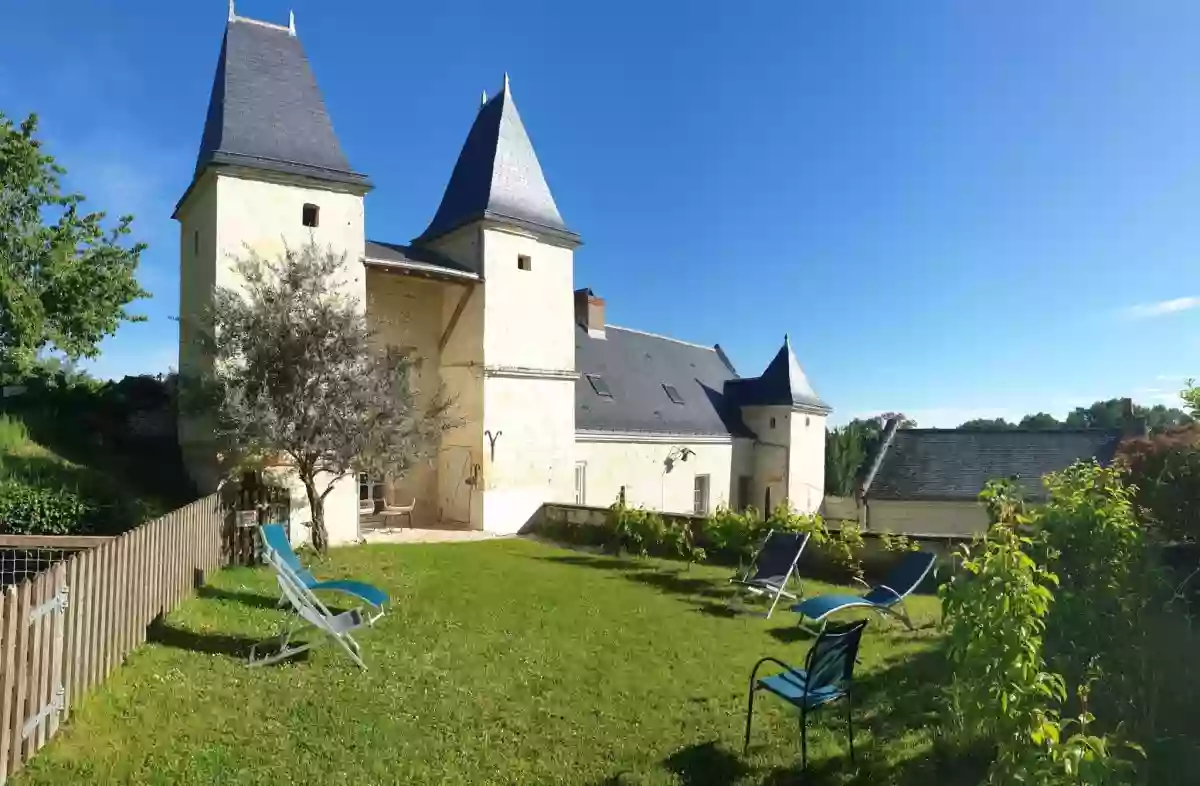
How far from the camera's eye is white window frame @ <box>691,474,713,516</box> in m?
22.7

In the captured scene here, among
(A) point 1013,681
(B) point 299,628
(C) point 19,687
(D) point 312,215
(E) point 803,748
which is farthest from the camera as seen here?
(D) point 312,215

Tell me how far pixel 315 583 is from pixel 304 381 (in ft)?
15.2

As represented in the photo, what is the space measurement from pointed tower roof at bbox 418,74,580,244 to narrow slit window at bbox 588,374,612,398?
175 inches

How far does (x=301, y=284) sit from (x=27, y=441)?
20.0 ft

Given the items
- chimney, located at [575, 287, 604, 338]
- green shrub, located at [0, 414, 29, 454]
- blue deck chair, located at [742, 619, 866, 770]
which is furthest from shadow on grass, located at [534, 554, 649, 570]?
chimney, located at [575, 287, 604, 338]

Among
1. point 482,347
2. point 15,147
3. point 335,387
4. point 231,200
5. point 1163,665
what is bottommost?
point 1163,665

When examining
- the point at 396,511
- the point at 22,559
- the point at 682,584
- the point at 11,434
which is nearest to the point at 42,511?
the point at 22,559

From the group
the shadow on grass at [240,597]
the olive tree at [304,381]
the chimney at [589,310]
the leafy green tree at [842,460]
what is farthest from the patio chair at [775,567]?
the leafy green tree at [842,460]

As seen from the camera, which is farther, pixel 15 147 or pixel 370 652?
pixel 15 147

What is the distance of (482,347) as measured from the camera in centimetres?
1634

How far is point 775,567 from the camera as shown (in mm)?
9570

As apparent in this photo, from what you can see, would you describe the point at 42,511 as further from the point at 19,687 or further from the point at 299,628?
the point at 19,687

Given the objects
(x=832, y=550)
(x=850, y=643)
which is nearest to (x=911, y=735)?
(x=850, y=643)

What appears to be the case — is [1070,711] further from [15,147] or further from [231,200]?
[15,147]
